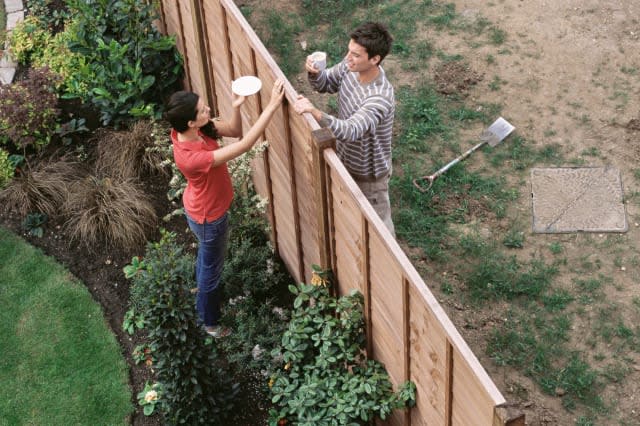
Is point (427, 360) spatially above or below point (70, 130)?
above

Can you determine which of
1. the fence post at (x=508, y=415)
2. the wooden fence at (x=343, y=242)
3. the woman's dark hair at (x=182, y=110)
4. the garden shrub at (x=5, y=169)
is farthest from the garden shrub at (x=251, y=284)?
the fence post at (x=508, y=415)

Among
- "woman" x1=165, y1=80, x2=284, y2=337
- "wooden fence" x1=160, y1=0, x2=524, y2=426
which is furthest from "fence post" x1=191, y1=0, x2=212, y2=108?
"woman" x1=165, y1=80, x2=284, y2=337

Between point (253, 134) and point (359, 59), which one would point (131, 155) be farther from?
point (359, 59)

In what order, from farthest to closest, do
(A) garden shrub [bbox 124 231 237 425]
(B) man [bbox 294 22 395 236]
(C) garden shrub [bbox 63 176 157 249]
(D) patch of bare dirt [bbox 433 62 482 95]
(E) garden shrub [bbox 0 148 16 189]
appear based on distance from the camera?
(D) patch of bare dirt [bbox 433 62 482 95]
(E) garden shrub [bbox 0 148 16 189]
(C) garden shrub [bbox 63 176 157 249]
(B) man [bbox 294 22 395 236]
(A) garden shrub [bbox 124 231 237 425]

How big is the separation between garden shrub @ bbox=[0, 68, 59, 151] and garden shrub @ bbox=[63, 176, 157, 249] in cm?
84

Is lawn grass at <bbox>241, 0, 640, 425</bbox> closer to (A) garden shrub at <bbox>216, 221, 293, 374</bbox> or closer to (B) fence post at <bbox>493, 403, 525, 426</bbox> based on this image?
(A) garden shrub at <bbox>216, 221, 293, 374</bbox>

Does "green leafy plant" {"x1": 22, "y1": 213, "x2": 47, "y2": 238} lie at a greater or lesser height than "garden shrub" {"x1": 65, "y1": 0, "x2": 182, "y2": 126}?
lesser

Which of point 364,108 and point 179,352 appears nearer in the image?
point 179,352

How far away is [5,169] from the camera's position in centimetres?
770

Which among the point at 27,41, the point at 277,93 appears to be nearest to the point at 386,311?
the point at 277,93

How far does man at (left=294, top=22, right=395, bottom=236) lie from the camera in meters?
5.35

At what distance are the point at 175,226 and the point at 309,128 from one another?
2696 mm

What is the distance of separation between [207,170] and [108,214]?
6.99 ft

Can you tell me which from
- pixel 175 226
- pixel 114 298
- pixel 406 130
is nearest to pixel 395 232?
pixel 406 130
